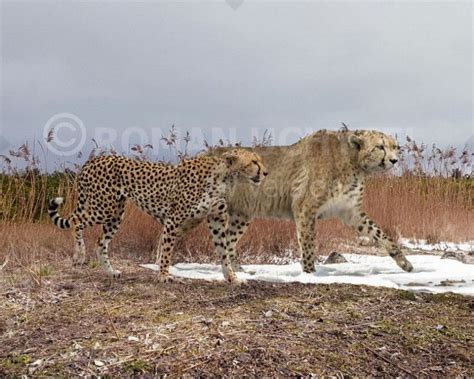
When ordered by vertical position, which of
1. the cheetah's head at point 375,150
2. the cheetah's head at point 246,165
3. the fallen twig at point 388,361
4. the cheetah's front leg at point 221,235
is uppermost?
the cheetah's head at point 375,150

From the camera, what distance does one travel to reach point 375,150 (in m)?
6.88

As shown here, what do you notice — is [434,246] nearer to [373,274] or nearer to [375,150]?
[373,274]

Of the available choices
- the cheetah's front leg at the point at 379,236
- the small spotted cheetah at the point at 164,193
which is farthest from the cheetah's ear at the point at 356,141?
the small spotted cheetah at the point at 164,193

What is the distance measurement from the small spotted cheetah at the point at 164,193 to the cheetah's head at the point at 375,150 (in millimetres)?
1637

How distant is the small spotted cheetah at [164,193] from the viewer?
5625 mm

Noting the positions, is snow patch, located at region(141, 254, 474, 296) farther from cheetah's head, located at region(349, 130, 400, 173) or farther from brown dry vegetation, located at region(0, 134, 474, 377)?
cheetah's head, located at region(349, 130, 400, 173)

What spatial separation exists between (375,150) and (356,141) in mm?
234

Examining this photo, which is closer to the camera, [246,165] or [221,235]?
[246,165]

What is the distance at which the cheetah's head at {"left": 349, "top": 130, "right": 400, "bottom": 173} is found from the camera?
6.86 meters

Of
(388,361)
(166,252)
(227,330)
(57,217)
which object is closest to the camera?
(388,361)

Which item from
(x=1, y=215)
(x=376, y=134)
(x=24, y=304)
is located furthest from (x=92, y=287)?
(x=1, y=215)

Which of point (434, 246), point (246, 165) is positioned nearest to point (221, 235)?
point (246, 165)

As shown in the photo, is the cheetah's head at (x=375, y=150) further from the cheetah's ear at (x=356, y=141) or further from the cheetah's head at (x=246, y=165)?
the cheetah's head at (x=246, y=165)

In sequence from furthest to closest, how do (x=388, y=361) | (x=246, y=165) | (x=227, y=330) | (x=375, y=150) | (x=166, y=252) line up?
1. (x=375, y=150)
2. (x=246, y=165)
3. (x=166, y=252)
4. (x=227, y=330)
5. (x=388, y=361)
